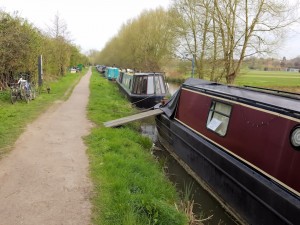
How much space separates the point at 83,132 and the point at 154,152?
6.30 ft

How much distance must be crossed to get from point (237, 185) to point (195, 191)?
1392mm

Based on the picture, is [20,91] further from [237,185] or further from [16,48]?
[237,185]

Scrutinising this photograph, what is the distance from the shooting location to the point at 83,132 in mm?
7691

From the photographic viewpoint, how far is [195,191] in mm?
5820

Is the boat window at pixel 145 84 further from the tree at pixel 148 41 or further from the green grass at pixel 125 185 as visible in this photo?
the tree at pixel 148 41

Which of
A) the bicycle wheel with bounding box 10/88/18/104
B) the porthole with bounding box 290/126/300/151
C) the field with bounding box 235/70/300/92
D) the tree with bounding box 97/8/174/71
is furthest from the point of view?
the tree with bounding box 97/8/174/71

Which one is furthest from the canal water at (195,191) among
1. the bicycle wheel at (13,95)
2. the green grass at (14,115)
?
the bicycle wheel at (13,95)

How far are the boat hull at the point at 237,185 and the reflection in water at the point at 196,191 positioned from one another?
0.47 feet

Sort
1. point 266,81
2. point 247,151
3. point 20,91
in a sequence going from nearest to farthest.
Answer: point 247,151 < point 20,91 < point 266,81

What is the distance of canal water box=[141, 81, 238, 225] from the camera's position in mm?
4938

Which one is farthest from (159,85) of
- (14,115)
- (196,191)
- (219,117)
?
(196,191)

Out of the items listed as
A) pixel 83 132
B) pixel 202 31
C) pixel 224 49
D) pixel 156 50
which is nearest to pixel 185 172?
pixel 83 132

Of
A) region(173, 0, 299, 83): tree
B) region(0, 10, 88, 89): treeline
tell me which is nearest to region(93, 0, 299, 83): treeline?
region(173, 0, 299, 83): tree

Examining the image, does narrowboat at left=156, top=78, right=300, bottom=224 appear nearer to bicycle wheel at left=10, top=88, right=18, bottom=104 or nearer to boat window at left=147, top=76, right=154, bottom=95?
boat window at left=147, top=76, right=154, bottom=95
